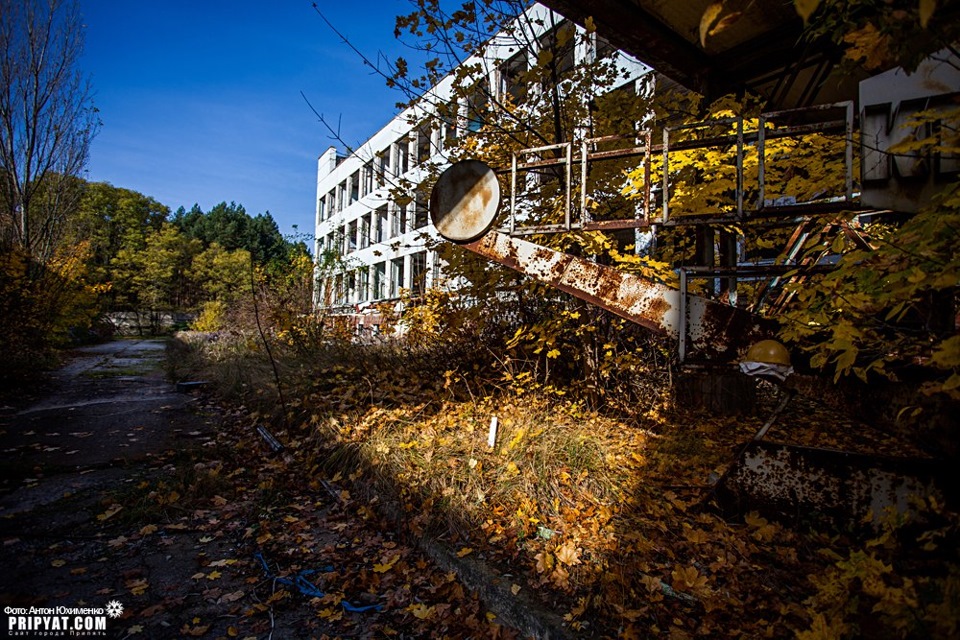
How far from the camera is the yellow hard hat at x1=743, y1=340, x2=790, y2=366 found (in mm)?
2500

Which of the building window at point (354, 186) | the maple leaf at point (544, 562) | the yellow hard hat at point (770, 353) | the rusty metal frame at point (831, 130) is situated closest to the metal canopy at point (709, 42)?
the rusty metal frame at point (831, 130)

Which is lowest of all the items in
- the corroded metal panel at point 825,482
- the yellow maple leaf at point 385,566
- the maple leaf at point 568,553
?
the yellow maple leaf at point 385,566

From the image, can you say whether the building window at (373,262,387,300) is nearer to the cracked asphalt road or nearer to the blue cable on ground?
the cracked asphalt road

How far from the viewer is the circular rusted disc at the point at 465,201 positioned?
11.6 feet

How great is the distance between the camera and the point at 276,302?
10352 mm

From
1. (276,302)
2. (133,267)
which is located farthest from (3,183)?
(133,267)

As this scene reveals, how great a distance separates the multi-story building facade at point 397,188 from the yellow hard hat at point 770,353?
3.98 m

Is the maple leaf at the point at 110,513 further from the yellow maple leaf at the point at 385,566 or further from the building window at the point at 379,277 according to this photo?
the building window at the point at 379,277

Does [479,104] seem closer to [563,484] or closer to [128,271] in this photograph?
[563,484]

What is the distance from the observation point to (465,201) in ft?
11.9

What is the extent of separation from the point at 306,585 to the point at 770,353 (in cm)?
336

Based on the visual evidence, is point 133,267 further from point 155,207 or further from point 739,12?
point 739,12

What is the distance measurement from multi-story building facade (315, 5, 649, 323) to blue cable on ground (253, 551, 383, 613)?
3.41 meters

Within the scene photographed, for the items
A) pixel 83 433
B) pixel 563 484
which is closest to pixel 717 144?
pixel 563 484
